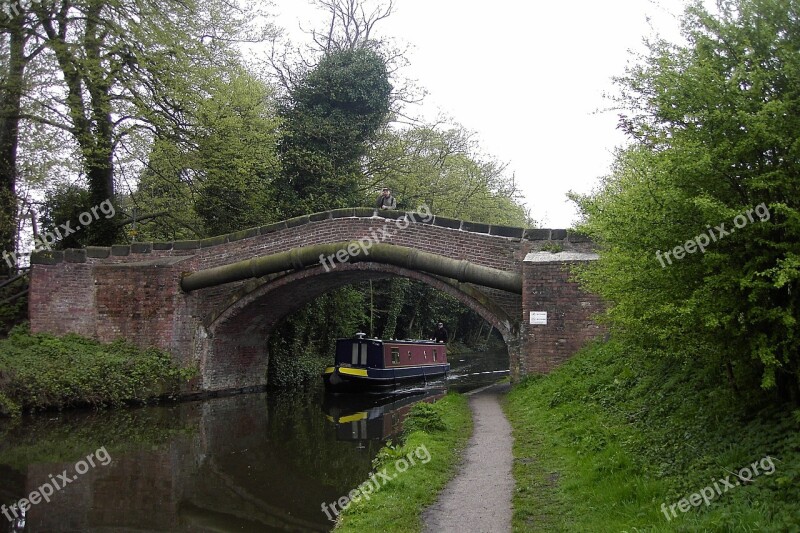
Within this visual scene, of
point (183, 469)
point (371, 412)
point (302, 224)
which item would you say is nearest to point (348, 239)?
point (302, 224)

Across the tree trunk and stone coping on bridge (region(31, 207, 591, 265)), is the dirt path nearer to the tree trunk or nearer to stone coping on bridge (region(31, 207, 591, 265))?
stone coping on bridge (region(31, 207, 591, 265))

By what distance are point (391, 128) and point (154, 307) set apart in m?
12.5

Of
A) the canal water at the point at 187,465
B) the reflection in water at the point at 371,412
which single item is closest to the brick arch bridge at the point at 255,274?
the canal water at the point at 187,465

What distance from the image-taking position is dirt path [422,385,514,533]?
503 centimetres

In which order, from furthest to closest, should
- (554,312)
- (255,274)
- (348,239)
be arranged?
(255,274)
(348,239)
(554,312)

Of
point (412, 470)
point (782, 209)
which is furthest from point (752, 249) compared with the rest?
point (412, 470)

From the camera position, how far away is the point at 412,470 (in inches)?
263

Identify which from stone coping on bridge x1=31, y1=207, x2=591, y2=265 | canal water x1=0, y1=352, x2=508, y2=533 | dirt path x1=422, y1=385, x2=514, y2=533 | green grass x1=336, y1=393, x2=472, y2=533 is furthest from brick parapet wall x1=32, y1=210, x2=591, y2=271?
dirt path x1=422, y1=385, x2=514, y2=533

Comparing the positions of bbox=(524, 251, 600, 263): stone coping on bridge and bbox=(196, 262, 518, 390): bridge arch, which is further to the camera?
bbox=(196, 262, 518, 390): bridge arch

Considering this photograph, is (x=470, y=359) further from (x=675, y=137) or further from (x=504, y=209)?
(x=675, y=137)

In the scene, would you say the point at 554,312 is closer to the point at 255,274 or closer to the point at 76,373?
the point at 255,274

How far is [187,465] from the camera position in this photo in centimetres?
910

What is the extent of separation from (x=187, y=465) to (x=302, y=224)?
659 cm

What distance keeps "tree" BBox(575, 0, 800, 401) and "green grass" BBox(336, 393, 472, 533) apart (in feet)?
7.74
